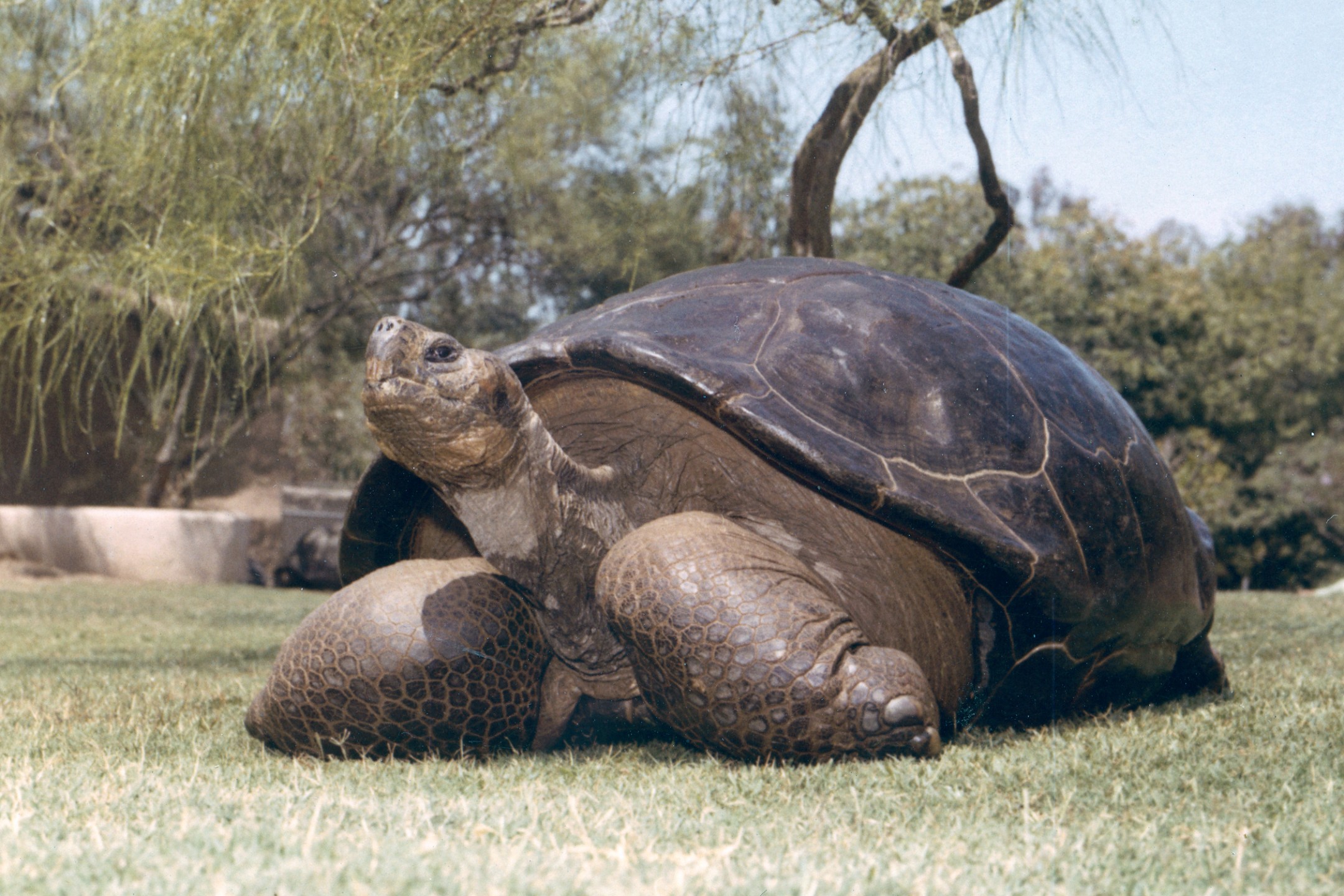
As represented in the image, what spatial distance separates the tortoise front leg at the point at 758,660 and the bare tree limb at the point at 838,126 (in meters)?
2.53

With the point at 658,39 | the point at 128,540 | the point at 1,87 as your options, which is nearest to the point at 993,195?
Answer: the point at 658,39

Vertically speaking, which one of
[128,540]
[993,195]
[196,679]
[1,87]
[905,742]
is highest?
[1,87]

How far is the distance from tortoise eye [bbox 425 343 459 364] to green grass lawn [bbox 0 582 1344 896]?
77 cm

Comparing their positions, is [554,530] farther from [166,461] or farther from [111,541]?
[166,461]

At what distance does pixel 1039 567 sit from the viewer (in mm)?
2393

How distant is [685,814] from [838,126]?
3.42 meters

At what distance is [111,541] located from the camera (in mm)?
9516

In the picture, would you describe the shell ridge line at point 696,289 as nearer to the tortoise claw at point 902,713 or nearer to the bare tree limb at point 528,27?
the tortoise claw at point 902,713

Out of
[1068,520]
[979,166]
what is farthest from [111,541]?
[1068,520]

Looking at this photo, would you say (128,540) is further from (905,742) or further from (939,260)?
(939,260)

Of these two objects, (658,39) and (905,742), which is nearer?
(905,742)

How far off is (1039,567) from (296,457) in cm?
1276

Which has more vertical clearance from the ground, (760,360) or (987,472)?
(760,360)

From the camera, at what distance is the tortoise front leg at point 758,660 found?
207cm
